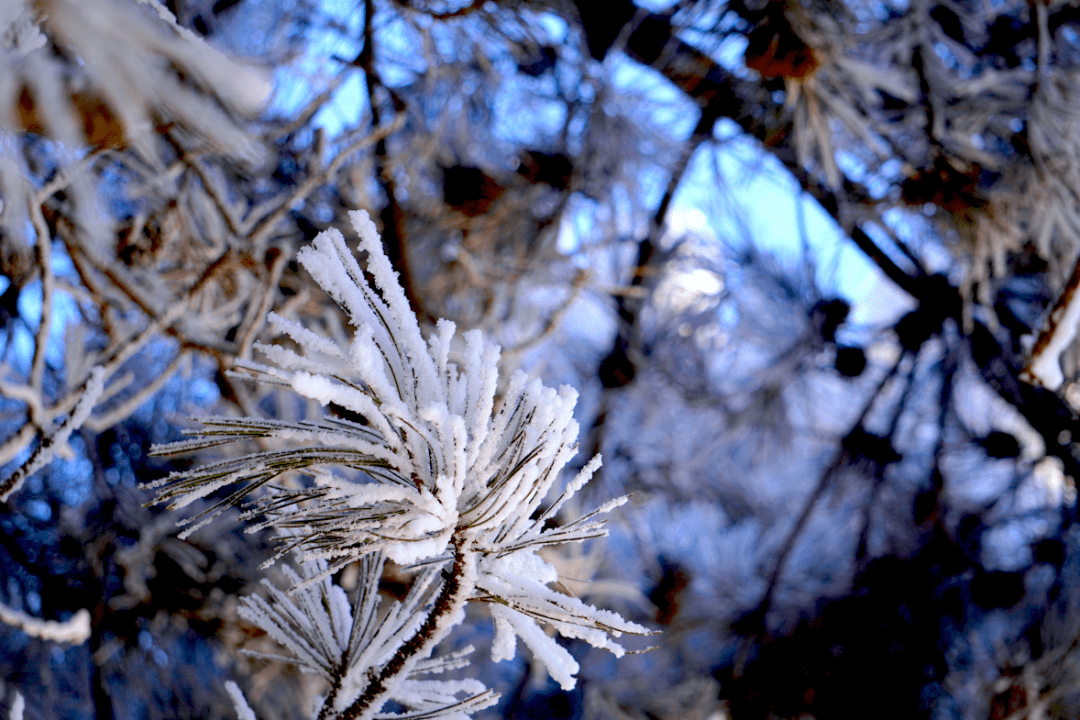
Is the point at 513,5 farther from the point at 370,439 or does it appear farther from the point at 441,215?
the point at 370,439

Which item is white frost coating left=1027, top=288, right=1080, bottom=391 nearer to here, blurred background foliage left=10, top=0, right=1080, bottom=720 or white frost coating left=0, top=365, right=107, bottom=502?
blurred background foliage left=10, top=0, right=1080, bottom=720

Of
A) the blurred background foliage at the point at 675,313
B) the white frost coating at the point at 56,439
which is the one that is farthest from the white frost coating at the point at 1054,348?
the white frost coating at the point at 56,439

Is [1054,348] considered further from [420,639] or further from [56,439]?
[56,439]

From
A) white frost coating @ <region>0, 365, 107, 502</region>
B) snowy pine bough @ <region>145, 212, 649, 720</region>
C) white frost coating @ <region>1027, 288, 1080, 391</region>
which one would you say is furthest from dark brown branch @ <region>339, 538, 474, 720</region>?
white frost coating @ <region>1027, 288, 1080, 391</region>

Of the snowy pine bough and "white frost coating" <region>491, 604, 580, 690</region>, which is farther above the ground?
the snowy pine bough

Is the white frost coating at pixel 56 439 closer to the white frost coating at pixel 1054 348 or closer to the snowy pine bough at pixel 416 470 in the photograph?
the snowy pine bough at pixel 416 470

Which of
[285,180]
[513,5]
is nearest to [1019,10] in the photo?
[513,5]
